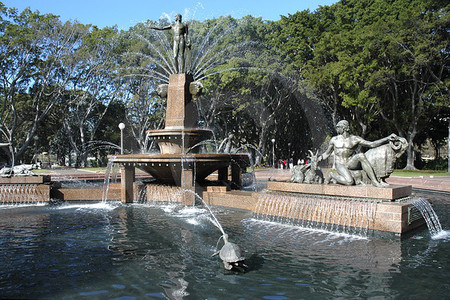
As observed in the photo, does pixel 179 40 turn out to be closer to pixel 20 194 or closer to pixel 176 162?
pixel 176 162

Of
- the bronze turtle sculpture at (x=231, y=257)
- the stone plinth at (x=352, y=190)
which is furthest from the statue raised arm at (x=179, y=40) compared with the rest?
the bronze turtle sculpture at (x=231, y=257)

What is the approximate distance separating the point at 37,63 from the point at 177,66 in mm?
22060

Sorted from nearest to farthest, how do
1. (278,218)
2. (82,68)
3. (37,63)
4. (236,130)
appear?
(278,218) < (37,63) < (82,68) < (236,130)

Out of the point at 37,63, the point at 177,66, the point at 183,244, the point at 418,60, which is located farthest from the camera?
the point at 37,63

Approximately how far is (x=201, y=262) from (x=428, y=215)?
635 centimetres

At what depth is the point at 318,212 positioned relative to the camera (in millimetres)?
9320

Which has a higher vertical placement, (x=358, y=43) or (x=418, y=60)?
(x=358, y=43)

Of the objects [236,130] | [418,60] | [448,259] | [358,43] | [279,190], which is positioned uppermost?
[358,43]

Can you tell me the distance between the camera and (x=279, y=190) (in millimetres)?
10719

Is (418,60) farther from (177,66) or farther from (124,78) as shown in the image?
(124,78)

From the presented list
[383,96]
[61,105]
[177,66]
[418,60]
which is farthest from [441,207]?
[61,105]

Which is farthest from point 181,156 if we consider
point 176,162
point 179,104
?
point 179,104

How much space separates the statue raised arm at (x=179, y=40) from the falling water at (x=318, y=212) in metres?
7.44

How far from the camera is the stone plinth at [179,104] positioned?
1480 centimetres
